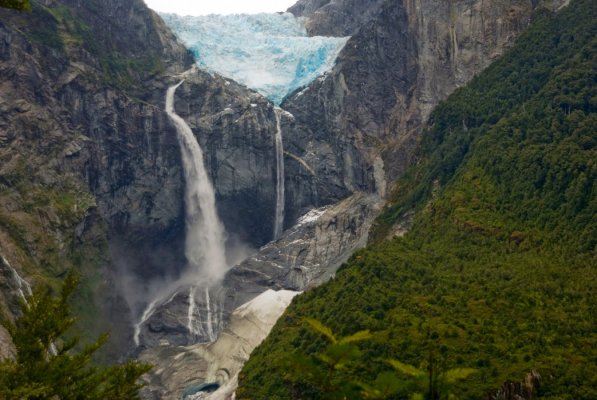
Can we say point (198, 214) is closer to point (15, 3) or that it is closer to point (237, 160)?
point (237, 160)

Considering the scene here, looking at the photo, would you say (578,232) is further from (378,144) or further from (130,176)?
(130,176)

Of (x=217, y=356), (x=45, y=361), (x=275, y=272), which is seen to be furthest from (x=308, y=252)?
(x=45, y=361)

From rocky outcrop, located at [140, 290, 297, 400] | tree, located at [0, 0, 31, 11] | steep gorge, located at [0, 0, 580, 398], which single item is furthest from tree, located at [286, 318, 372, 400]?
steep gorge, located at [0, 0, 580, 398]

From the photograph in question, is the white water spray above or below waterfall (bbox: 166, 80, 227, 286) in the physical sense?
below

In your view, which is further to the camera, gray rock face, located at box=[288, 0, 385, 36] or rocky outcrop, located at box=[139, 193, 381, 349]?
gray rock face, located at box=[288, 0, 385, 36]

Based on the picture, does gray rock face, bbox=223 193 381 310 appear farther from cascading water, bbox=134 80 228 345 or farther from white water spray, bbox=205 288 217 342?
cascading water, bbox=134 80 228 345

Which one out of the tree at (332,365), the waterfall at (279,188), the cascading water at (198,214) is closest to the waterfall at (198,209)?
the cascading water at (198,214)
